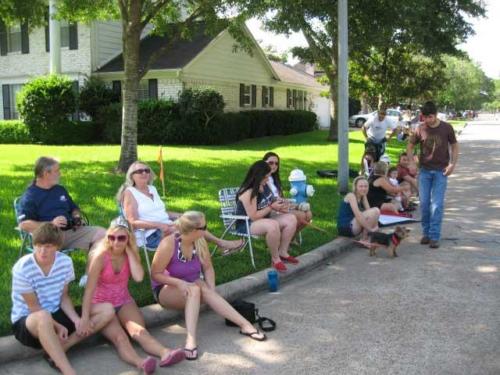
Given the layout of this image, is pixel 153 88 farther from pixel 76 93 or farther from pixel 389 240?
pixel 389 240

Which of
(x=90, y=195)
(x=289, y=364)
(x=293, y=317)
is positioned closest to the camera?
(x=289, y=364)

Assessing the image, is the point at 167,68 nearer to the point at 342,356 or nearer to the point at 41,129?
the point at 41,129

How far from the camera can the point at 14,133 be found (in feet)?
74.3

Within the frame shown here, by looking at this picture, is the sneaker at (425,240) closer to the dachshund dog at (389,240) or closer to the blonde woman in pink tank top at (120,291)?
the dachshund dog at (389,240)

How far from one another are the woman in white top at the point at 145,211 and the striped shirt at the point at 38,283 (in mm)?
1526

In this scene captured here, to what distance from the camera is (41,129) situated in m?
22.1

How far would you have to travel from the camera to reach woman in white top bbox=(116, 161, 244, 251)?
5.75 metres

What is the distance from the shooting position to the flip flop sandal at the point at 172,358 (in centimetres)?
406

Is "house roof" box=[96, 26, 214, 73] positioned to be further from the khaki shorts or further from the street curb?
the khaki shorts

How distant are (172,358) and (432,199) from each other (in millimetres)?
4810

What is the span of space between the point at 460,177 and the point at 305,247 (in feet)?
28.3

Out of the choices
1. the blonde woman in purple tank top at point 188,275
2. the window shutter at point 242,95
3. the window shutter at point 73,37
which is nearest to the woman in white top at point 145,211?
the blonde woman in purple tank top at point 188,275

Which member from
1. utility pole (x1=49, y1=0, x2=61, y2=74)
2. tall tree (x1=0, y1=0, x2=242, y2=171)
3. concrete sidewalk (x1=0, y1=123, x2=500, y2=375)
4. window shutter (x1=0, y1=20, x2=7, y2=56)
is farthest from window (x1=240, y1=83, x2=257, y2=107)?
concrete sidewalk (x1=0, y1=123, x2=500, y2=375)

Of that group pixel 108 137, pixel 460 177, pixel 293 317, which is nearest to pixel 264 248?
pixel 293 317
